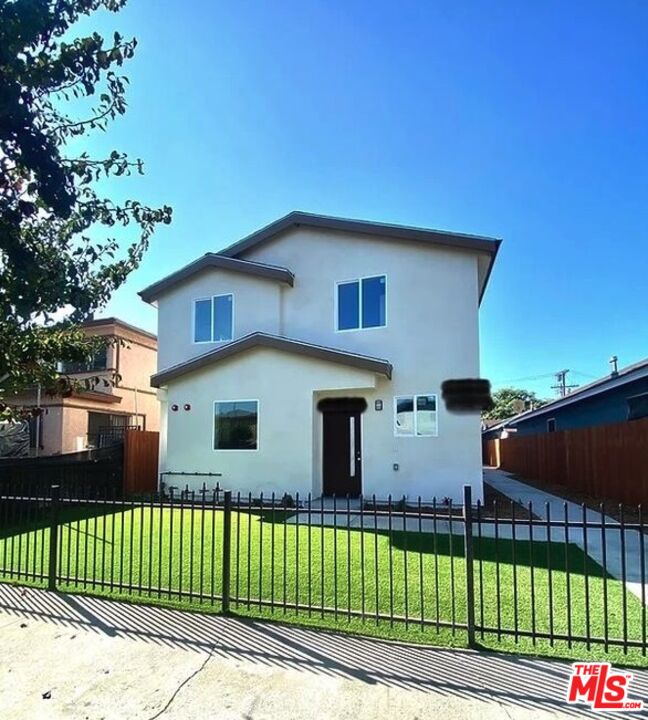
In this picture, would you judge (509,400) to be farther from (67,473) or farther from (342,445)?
(67,473)

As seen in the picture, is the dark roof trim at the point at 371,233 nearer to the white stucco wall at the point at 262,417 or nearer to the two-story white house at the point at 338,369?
the two-story white house at the point at 338,369

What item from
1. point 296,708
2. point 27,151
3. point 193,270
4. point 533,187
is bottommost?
point 296,708

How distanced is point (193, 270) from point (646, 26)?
1206 centimetres

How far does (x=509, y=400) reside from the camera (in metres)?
64.8

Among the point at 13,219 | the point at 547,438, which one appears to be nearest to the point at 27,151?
the point at 13,219

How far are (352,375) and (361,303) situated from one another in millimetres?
2220

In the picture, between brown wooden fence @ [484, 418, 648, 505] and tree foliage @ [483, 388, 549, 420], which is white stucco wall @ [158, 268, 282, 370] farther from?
tree foliage @ [483, 388, 549, 420]

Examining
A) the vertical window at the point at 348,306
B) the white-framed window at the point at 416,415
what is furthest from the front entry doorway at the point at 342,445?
the vertical window at the point at 348,306

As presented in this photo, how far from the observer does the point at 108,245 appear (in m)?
5.64

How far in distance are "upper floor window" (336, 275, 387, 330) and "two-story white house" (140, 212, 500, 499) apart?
0.03 metres

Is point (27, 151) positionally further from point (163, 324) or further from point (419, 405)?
point (163, 324)

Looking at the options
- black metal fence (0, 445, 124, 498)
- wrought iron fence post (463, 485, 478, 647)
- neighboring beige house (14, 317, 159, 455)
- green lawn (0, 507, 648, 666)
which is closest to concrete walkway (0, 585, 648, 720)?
wrought iron fence post (463, 485, 478, 647)

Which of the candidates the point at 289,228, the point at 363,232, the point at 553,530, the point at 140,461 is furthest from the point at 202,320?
the point at 553,530

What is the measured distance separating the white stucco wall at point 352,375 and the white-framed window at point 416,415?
0.52ft
